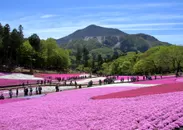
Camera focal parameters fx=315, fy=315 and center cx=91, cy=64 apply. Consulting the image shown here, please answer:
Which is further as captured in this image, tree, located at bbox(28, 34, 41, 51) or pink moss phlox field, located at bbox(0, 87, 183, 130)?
tree, located at bbox(28, 34, 41, 51)

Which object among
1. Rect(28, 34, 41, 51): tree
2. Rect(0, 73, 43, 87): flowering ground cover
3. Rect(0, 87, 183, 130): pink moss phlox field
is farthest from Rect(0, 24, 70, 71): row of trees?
Rect(0, 87, 183, 130): pink moss phlox field

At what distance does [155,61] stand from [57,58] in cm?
4520

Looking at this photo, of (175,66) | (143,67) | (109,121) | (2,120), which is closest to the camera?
(109,121)

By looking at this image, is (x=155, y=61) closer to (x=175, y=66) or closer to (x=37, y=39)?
(x=175, y=66)

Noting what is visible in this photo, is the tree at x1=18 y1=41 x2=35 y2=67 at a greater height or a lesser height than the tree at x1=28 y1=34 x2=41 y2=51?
lesser

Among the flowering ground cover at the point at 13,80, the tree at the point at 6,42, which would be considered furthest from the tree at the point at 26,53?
the flowering ground cover at the point at 13,80

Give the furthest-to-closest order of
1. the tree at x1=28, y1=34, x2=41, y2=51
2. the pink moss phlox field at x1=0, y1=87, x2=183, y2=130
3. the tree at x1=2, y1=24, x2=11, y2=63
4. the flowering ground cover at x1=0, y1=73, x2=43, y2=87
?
1. the tree at x1=28, y1=34, x2=41, y2=51
2. the tree at x1=2, y1=24, x2=11, y2=63
3. the flowering ground cover at x1=0, y1=73, x2=43, y2=87
4. the pink moss phlox field at x1=0, y1=87, x2=183, y2=130

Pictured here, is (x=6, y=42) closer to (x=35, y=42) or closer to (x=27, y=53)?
(x=27, y=53)

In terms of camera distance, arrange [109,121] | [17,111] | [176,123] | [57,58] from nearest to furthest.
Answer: [176,123] < [109,121] < [17,111] < [57,58]

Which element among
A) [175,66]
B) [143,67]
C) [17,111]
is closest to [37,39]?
[143,67]

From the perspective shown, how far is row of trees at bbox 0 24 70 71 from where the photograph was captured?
393ft

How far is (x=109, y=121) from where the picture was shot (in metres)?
16.7

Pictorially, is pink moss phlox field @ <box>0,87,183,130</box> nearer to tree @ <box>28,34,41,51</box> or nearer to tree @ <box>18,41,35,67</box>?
tree @ <box>18,41,35,67</box>

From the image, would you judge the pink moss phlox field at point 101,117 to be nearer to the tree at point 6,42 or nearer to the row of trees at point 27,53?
the row of trees at point 27,53
